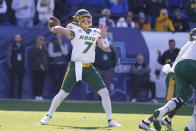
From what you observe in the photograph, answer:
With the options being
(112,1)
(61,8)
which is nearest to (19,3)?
(61,8)

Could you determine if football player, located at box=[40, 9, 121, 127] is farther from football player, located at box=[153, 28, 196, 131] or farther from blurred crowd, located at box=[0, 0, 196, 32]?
blurred crowd, located at box=[0, 0, 196, 32]

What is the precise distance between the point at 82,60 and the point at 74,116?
192 centimetres

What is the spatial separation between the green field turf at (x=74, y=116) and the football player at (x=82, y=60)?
42 centimetres

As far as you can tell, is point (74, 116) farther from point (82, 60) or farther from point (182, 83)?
point (182, 83)

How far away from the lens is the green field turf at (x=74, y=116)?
8.77 metres

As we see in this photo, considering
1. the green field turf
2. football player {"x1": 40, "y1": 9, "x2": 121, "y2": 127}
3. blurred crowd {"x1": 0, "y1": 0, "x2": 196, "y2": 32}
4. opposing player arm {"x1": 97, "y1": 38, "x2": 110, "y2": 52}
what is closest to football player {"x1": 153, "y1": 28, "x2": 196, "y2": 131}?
the green field turf

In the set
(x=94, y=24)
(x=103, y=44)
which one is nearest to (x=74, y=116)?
(x=103, y=44)

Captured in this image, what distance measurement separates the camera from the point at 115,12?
17.2 metres

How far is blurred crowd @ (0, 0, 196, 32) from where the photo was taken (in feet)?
53.2

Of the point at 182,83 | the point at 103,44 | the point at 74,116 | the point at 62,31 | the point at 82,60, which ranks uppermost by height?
the point at 62,31

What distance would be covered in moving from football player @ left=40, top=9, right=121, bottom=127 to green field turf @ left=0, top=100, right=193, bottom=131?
0.42 metres

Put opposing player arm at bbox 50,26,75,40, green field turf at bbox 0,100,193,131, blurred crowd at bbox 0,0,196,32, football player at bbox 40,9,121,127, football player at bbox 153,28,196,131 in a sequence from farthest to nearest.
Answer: blurred crowd at bbox 0,0,196,32 < football player at bbox 40,9,121,127 < opposing player arm at bbox 50,26,75,40 < green field turf at bbox 0,100,193,131 < football player at bbox 153,28,196,131

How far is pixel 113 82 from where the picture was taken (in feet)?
52.5

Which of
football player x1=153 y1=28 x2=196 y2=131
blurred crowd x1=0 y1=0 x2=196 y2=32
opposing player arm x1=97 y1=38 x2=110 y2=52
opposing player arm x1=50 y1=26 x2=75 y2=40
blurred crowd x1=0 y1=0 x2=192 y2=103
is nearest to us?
football player x1=153 y1=28 x2=196 y2=131
